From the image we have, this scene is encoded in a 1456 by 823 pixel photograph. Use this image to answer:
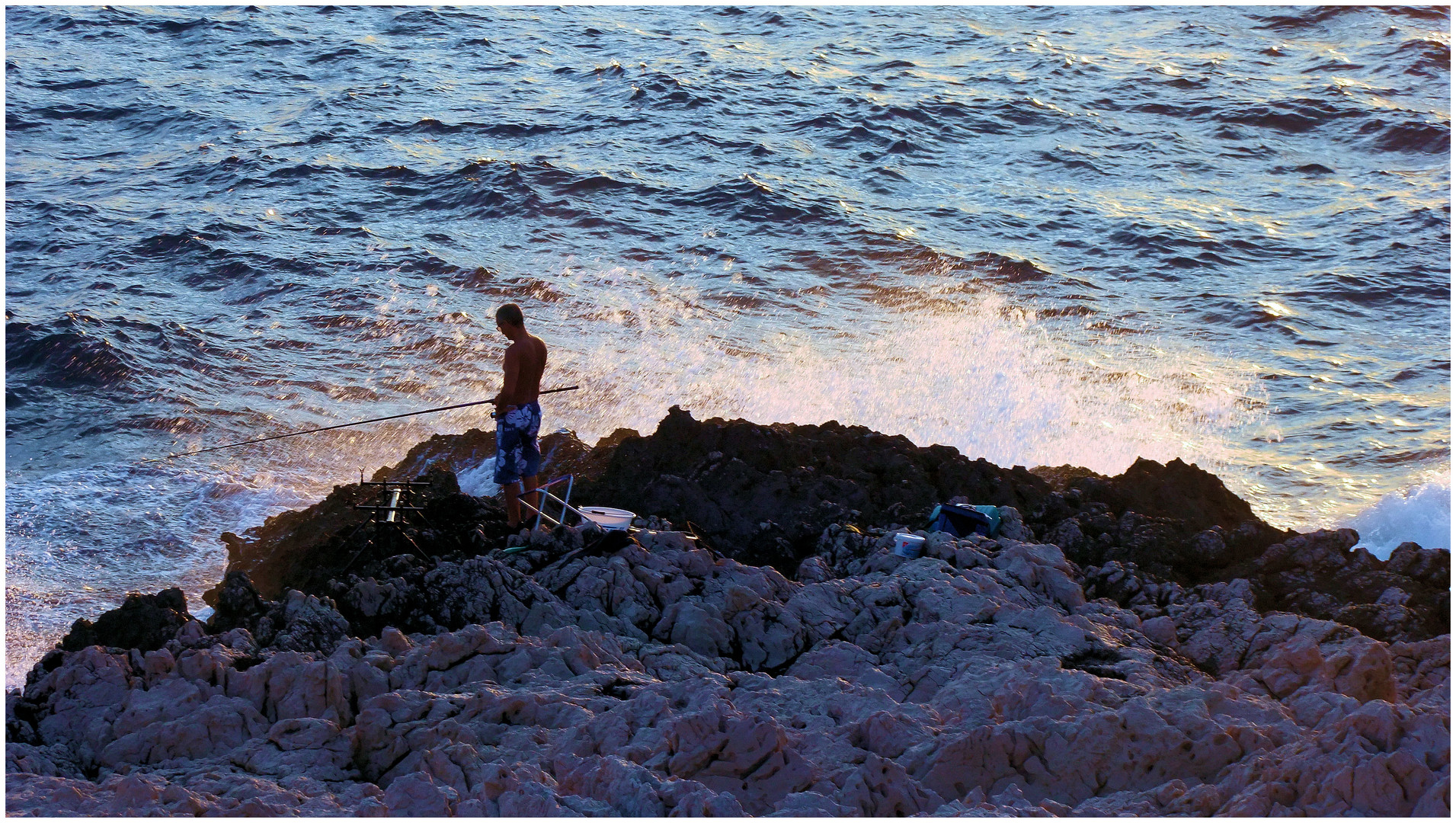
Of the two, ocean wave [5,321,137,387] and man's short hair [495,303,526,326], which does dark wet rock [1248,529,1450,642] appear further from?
ocean wave [5,321,137,387]

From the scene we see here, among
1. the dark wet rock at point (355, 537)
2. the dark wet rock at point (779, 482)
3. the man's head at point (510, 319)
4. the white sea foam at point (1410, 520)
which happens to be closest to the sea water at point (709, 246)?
the white sea foam at point (1410, 520)

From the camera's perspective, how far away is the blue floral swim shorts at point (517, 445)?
730 cm

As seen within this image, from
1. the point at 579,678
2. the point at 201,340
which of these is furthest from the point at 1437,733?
the point at 201,340

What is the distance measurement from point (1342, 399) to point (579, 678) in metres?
9.45

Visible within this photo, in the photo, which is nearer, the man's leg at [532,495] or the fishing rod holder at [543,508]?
the fishing rod holder at [543,508]

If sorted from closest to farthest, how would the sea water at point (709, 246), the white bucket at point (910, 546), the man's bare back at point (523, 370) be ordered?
the white bucket at point (910, 546) < the man's bare back at point (523, 370) < the sea water at point (709, 246)

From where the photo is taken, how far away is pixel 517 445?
7.36m

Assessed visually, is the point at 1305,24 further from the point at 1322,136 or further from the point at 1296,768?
the point at 1296,768

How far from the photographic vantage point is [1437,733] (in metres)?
4.62

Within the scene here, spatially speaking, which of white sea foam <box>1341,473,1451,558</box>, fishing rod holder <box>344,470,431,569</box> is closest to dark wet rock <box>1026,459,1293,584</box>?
white sea foam <box>1341,473,1451,558</box>

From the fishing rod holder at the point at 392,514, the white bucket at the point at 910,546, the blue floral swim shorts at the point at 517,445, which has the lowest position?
the fishing rod holder at the point at 392,514

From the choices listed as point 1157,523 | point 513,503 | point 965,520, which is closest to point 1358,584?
point 1157,523

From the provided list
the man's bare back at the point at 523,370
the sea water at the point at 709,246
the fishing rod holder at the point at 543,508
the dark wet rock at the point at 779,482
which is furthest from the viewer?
the sea water at the point at 709,246

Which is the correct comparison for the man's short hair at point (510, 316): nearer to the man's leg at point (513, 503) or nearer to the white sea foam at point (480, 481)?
the man's leg at point (513, 503)
